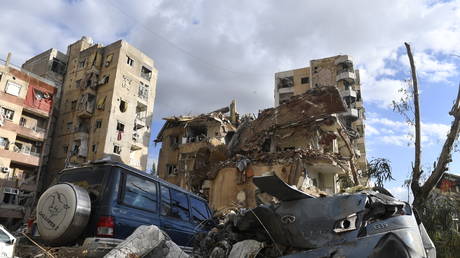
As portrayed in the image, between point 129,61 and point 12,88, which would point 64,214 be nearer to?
point 12,88

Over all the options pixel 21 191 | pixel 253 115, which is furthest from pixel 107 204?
pixel 21 191

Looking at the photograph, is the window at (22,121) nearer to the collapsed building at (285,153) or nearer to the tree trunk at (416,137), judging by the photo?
the collapsed building at (285,153)

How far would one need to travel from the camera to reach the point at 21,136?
35000 millimetres

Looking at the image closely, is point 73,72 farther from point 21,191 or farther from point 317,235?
point 317,235

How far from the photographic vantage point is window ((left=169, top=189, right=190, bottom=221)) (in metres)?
6.39

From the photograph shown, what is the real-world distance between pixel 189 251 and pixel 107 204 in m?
1.92

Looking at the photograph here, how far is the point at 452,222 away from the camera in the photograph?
9.23 meters

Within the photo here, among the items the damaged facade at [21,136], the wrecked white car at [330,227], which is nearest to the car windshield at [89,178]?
the wrecked white car at [330,227]

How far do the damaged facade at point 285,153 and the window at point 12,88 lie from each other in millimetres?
20577

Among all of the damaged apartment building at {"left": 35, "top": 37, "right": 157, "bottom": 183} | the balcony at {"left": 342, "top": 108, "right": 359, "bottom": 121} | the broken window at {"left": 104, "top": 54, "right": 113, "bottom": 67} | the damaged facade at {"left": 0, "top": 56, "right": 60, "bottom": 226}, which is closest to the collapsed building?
the damaged apartment building at {"left": 35, "top": 37, "right": 157, "bottom": 183}

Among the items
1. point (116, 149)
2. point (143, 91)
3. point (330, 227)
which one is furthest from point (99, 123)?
point (330, 227)

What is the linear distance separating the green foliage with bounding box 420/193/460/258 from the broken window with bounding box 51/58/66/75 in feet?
149

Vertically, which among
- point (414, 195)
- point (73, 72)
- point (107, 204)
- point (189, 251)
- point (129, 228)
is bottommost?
point (189, 251)

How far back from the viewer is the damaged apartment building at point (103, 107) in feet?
124
